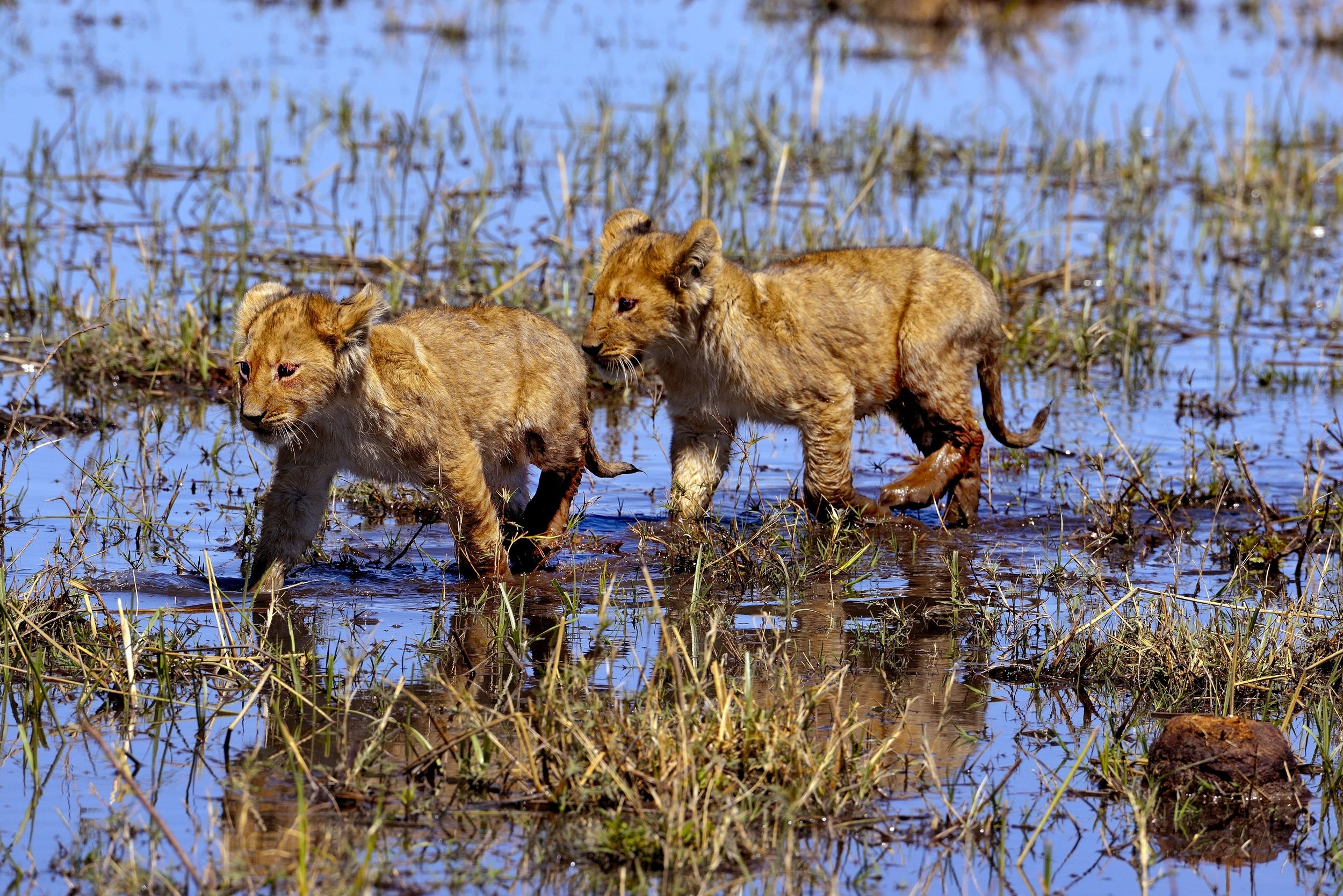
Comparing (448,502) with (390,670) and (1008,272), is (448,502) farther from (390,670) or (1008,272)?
(1008,272)

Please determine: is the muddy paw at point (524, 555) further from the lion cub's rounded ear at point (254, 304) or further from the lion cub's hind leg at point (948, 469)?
the lion cub's hind leg at point (948, 469)

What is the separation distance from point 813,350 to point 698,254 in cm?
77

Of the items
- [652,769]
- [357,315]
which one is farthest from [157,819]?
[357,315]

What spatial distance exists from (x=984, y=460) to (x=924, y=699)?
387cm

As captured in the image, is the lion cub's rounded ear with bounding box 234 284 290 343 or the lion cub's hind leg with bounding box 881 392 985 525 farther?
the lion cub's hind leg with bounding box 881 392 985 525

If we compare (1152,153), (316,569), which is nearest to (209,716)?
(316,569)

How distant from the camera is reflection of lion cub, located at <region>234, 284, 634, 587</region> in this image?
610 cm

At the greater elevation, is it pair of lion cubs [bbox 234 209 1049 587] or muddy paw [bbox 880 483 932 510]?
pair of lion cubs [bbox 234 209 1049 587]

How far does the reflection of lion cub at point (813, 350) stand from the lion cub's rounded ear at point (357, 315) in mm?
1293

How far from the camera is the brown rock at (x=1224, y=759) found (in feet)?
15.6

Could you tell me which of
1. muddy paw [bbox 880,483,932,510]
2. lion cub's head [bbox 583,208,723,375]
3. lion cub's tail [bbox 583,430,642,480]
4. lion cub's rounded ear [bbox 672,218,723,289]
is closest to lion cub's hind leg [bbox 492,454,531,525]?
lion cub's tail [bbox 583,430,642,480]

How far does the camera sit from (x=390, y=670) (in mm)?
5574

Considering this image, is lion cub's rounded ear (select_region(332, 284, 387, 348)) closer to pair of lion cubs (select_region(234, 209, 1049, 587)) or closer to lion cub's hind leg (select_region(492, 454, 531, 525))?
pair of lion cubs (select_region(234, 209, 1049, 587))

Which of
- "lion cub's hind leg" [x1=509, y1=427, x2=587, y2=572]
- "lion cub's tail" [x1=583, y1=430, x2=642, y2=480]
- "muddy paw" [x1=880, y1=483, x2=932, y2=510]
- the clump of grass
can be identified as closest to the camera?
the clump of grass
